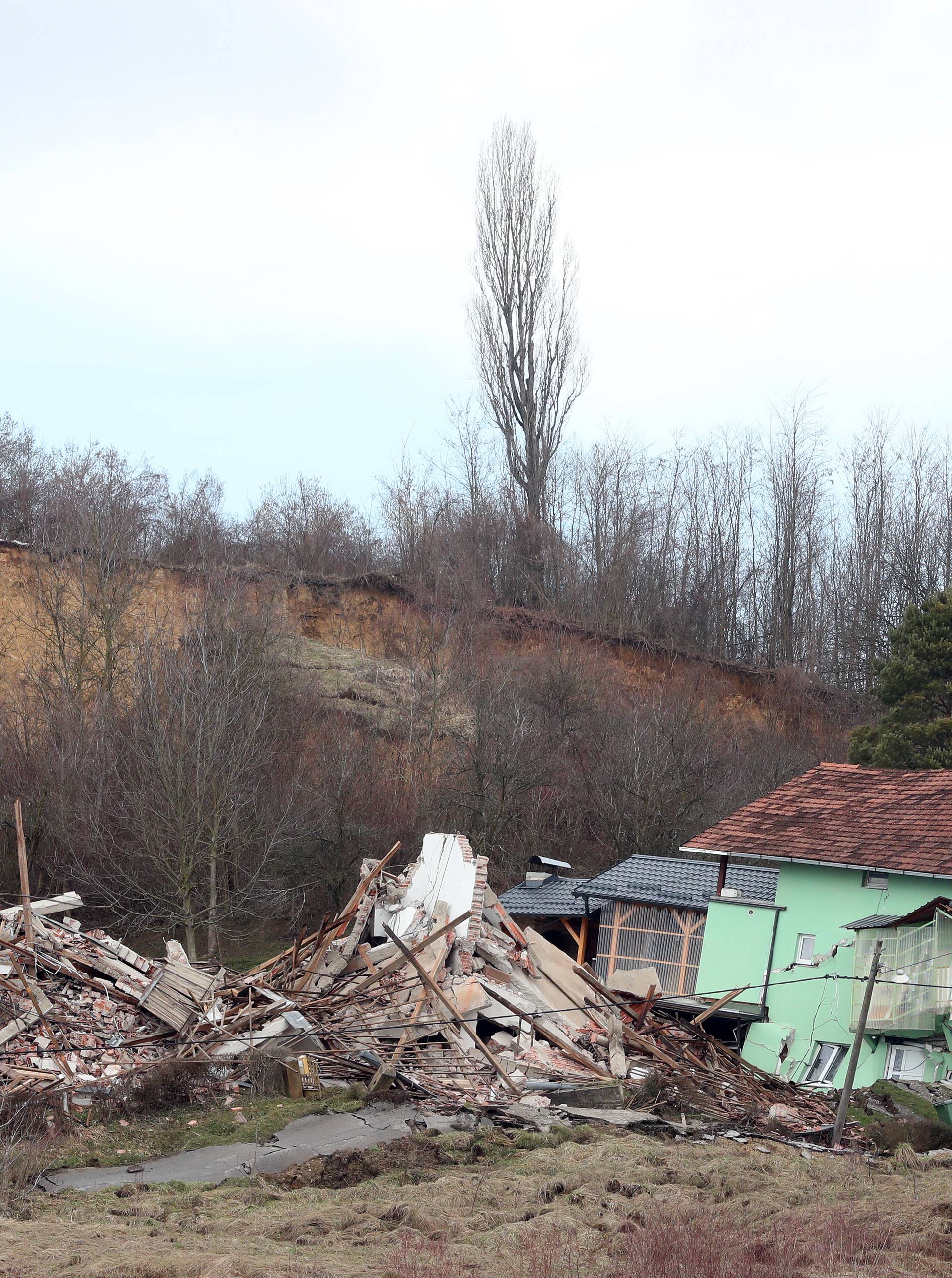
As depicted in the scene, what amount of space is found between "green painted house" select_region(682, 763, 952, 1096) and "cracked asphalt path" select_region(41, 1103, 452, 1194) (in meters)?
6.81

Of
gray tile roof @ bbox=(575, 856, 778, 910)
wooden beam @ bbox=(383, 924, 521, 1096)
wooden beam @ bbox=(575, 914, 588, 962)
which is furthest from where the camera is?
wooden beam @ bbox=(575, 914, 588, 962)

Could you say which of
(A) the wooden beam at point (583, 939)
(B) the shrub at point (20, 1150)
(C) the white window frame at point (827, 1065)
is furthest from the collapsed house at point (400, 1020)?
(A) the wooden beam at point (583, 939)

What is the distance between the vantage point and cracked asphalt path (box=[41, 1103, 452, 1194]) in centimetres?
1194

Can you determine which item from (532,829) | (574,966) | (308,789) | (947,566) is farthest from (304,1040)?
(947,566)

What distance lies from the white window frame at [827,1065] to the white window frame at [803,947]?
4.73 feet

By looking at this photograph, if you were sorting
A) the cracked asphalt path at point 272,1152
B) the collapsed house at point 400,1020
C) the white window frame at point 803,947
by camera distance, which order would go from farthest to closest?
the white window frame at point 803,947, the collapsed house at point 400,1020, the cracked asphalt path at point 272,1152

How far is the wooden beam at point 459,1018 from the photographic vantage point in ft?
49.2

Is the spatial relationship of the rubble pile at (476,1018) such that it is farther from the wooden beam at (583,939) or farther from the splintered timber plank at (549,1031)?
the wooden beam at (583,939)

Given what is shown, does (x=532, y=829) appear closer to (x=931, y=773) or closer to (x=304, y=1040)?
(x=931, y=773)

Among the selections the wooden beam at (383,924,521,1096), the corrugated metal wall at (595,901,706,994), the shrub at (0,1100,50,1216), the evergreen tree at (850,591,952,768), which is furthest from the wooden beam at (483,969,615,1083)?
the evergreen tree at (850,591,952,768)

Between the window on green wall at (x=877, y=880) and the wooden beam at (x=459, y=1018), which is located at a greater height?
the window on green wall at (x=877, y=880)

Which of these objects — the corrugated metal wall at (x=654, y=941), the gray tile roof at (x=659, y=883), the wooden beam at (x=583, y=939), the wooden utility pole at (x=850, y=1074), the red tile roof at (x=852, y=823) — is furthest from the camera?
the wooden beam at (x=583, y=939)

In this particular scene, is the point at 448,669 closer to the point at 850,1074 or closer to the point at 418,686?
the point at 418,686

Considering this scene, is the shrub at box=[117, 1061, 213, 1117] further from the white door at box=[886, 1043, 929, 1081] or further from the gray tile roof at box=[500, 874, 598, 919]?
the gray tile roof at box=[500, 874, 598, 919]
